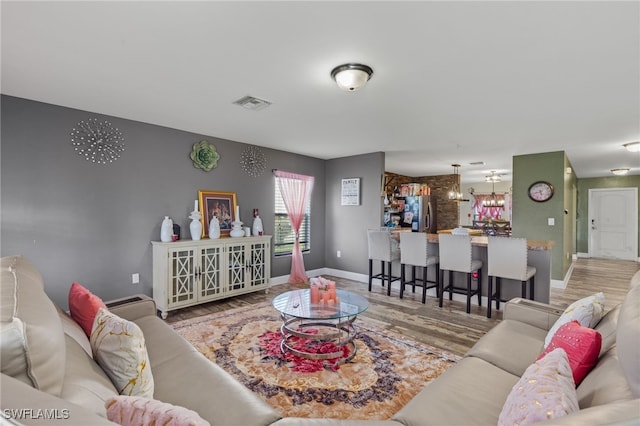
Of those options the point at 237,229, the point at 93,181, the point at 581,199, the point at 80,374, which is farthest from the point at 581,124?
the point at 581,199

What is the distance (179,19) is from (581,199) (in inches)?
431

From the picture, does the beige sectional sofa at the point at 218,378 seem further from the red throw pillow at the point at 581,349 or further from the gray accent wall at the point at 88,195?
the gray accent wall at the point at 88,195

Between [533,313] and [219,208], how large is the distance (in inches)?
153

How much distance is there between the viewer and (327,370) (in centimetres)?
238

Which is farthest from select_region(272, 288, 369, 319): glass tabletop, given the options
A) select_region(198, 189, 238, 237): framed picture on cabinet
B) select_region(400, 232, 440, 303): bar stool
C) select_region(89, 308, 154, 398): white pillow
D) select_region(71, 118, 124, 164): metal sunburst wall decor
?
select_region(71, 118, 124, 164): metal sunburst wall decor

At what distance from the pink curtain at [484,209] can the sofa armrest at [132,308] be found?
422 inches

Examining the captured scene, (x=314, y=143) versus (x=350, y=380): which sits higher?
(x=314, y=143)

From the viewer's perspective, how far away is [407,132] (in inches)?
160

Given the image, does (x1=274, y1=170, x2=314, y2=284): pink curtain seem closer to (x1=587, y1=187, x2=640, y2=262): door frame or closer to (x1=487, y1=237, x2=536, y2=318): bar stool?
(x1=487, y1=237, x2=536, y2=318): bar stool

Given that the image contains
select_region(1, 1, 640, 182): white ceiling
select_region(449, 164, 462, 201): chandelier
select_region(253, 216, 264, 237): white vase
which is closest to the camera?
select_region(1, 1, 640, 182): white ceiling

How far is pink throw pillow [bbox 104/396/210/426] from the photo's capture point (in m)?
0.81

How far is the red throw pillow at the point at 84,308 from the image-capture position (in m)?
1.64

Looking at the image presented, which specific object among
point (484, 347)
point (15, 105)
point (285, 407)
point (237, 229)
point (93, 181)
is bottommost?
point (285, 407)

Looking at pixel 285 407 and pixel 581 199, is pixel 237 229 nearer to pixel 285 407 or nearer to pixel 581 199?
pixel 285 407
